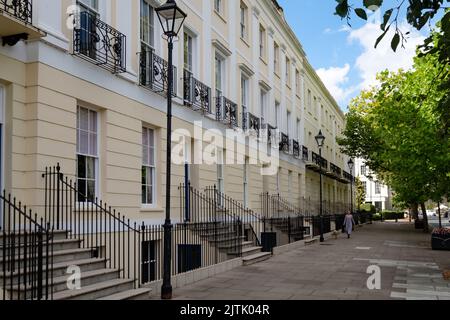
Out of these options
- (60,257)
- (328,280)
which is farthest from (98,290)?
(328,280)

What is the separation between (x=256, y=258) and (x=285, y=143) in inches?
490

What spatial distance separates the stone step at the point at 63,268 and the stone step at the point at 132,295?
0.74 m

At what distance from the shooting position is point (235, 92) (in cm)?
2014

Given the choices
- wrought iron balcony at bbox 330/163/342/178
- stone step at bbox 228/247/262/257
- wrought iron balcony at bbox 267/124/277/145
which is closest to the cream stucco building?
wrought iron balcony at bbox 267/124/277/145

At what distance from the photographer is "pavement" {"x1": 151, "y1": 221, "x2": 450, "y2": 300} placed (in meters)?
10.1

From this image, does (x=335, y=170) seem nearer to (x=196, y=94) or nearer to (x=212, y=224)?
(x=196, y=94)

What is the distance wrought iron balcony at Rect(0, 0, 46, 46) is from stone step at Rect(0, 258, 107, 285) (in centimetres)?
398

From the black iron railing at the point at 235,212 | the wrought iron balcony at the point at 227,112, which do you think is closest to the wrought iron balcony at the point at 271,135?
the wrought iron balcony at the point at 227,112

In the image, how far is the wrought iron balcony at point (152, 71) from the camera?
12898mm

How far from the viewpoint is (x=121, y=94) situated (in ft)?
39.0

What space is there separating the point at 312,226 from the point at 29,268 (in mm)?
20567

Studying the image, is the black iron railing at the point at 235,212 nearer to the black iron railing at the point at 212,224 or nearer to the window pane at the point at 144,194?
the black iron railing at the point at 212,224

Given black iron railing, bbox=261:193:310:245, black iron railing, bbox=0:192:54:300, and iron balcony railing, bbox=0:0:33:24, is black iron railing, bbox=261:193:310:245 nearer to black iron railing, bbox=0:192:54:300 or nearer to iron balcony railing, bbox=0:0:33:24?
iron balcony railing, bbox=0:0:33:24

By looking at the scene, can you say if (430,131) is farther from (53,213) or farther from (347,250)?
(53,213)
